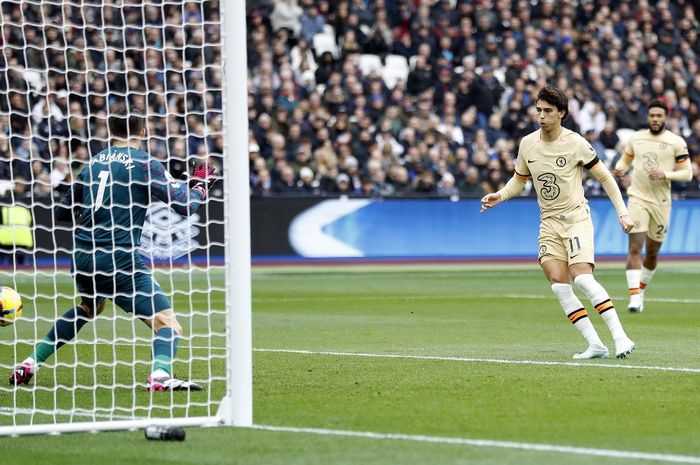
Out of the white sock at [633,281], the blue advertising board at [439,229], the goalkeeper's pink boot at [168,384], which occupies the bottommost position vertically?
the blue advertising board at [439,229]

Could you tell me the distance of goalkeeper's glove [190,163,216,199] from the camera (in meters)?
9.17

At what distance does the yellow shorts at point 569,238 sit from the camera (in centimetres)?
1129

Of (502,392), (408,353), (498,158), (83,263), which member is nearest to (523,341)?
(408,353)

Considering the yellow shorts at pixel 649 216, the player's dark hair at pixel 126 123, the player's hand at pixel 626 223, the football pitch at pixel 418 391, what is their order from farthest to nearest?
the yellow shorts at pixel 649 216 < the player's hand at pixel 626 223 < the player's dark hair at pixel 126 123 < the football pitch at pixel 418 391

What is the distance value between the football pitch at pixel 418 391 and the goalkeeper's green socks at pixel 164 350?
186mm

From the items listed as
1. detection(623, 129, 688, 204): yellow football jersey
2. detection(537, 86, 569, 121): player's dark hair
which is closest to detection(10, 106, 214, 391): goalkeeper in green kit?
detection(537, 86, 569, 121): player's dark hair

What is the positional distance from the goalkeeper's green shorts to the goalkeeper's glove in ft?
2.41

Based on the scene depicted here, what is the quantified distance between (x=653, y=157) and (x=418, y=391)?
29.3 feet

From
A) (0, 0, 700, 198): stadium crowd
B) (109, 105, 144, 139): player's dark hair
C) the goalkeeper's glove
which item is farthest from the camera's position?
(0, 0, 700, 198): stadium crowd

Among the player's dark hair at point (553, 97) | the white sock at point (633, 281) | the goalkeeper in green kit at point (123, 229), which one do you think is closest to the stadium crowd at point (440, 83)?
the white sock at point (633, 281)

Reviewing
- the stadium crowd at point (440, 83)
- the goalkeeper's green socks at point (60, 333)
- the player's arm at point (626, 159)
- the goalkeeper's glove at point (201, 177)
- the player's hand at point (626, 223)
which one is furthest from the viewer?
the stadium crowd at point (440, 83)

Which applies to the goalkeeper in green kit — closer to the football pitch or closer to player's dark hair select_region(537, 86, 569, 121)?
the football pitch

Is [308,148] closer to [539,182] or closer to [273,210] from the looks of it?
[273,210]

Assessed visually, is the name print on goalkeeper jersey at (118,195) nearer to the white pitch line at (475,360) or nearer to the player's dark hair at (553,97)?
the white pitch line at (475,360)
